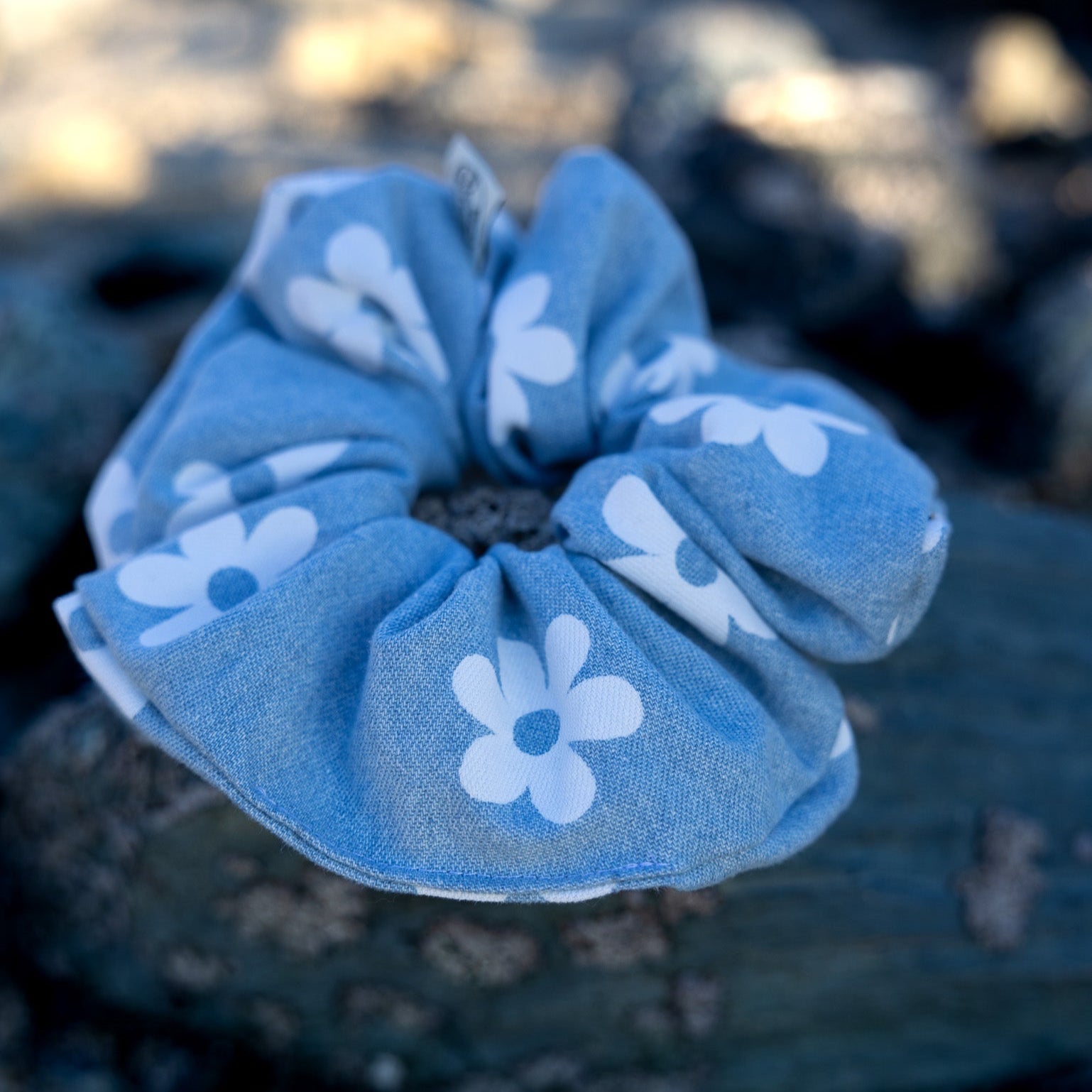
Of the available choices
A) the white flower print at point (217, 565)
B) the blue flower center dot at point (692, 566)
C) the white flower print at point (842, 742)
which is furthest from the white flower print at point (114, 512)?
the white flower print at point (842, 742)

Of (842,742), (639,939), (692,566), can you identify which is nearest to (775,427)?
(692,566)

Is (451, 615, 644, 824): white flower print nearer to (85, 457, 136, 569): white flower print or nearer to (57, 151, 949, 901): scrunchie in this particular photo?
(57, 151, 949, 901): scrunchie

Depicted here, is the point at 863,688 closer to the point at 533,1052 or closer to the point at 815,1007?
the point at 815,1007

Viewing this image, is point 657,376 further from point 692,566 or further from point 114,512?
point 114,512

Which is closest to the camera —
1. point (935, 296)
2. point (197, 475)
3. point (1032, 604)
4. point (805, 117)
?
point (197, 475)

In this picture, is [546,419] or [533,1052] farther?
[533,1052]

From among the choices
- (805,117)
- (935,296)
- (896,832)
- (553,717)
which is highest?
(553,717)

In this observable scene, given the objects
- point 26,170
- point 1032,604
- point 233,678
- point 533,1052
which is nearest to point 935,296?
point 1032,604
